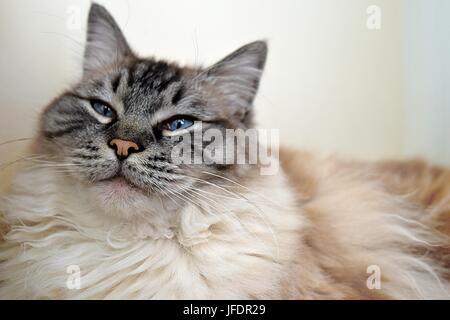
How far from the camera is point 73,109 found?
1.18m

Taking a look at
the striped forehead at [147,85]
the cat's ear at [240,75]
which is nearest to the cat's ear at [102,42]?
the striped forehead at [147,85]

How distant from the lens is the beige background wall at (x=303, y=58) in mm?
1286

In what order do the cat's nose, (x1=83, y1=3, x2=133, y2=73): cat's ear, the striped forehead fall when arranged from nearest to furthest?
the cat's nose < the striped forehead < (x1=83, y1=3, x2=133, y2=73): cat's ear

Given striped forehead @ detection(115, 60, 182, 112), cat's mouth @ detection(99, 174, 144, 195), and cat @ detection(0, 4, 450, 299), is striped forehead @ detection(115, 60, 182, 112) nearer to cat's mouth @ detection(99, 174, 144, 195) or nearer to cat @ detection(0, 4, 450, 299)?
cat @ detection(0, 4, 450, 299)

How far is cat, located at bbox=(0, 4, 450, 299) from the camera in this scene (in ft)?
3.47

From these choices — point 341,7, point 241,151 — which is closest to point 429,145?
point 341,7

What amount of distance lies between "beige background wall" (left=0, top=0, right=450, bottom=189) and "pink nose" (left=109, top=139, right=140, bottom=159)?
36 centimetres

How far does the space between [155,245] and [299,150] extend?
2.02ft

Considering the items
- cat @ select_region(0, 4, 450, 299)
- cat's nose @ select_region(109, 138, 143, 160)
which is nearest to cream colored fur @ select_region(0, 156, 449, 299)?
cat @ select_region(0, 4, 450, 299)

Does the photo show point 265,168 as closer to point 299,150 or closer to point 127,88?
point 299,150

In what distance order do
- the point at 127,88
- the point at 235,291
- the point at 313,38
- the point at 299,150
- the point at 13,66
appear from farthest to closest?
1. the point at 299,150
2. the point at 313,38
3. the point at 13,66
4. the point at 127,88
5. the point at 235,291

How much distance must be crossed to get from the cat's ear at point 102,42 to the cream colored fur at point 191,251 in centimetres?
36

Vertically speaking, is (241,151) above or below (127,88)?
below

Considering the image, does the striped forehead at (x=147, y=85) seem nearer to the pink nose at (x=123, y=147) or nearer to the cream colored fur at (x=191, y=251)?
the pink nose at (x=123, y=147)
